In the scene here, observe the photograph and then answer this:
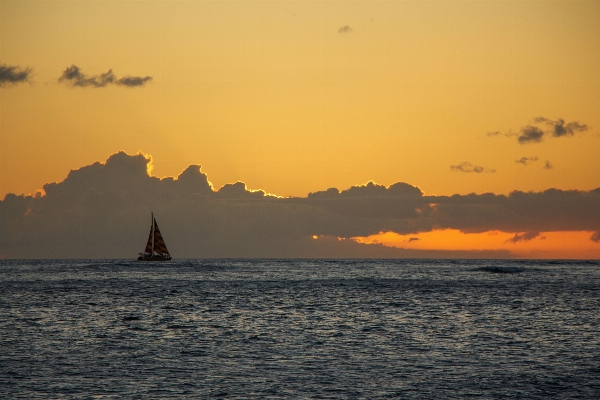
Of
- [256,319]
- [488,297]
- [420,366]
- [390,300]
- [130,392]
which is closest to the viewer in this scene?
[130,392]

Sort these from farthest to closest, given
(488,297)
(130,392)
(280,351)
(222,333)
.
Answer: (488,297) < (222,333) < (280,351) < (130,392)

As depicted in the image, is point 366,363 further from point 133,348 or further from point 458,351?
point 133,348

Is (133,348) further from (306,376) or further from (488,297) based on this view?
(488,297)

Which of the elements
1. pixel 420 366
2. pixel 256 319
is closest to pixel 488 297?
pixel 256 319

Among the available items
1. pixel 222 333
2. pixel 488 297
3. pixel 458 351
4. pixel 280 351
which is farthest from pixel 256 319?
pixel 488 297

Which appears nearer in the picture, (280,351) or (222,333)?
(280,351)

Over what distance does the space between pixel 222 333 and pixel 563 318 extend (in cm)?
3101

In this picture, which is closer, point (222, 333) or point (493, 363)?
point (493, 363)

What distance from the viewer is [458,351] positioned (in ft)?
139

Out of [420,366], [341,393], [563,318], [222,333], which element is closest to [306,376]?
[341,393]

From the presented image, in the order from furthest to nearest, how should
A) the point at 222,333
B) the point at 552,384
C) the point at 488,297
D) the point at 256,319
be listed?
the point at 488,297 → the point at 256,319 → the point at 222,333 → the point at 552,384

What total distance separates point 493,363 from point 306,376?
1116 cm

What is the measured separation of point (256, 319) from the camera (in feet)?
195

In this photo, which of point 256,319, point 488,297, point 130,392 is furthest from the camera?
point 488,297
